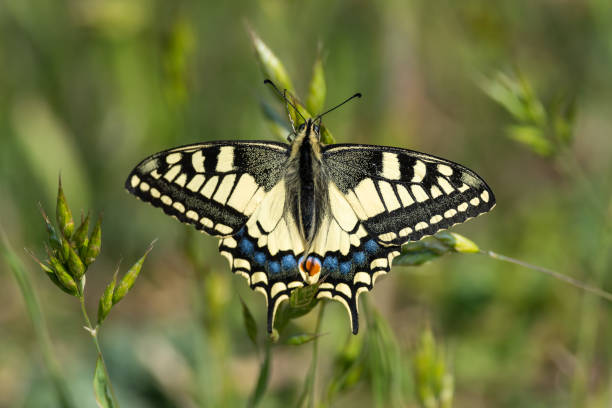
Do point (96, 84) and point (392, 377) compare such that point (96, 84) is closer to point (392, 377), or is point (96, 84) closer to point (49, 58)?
point (49, 58)

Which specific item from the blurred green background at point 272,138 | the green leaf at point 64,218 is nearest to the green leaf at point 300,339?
the green leaf at point 64,218

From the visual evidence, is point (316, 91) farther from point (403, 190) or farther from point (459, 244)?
point (459, 244)

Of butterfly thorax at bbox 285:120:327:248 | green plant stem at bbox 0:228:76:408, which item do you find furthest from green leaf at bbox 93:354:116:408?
butterfly thorax at bbox 285:120:327:248

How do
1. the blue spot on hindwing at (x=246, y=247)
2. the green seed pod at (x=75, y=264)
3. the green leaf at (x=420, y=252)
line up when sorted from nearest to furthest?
the green seed pod at (x=75, y=264) → the green leaf at (x=420, y=252) → the blue spot on hindwing at (x=246, y=247)

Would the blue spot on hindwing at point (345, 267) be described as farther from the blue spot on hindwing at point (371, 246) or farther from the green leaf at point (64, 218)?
the green leaf at point (64, 218)

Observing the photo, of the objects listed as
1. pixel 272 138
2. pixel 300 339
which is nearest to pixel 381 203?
pixel 300 339

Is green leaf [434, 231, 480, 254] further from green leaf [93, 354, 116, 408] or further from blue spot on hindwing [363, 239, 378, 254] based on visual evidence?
green leaf [93, 354, 116, 408]
